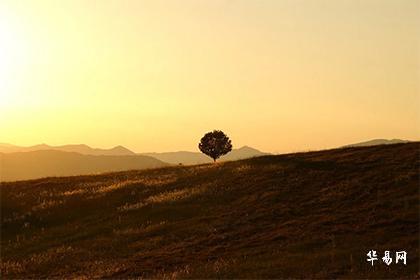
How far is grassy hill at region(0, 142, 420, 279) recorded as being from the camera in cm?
2391

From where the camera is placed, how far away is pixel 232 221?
3275 cm

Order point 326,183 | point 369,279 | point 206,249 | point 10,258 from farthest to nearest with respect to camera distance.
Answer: point 326,183
point 10,258
point 206,249
point 369,279

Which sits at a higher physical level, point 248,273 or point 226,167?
point 226,167

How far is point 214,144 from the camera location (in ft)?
286

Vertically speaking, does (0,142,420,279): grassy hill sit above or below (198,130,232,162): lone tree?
below

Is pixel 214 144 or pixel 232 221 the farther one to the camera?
pixel 214 144

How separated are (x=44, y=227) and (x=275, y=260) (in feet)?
69.8

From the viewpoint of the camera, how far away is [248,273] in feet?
72.6

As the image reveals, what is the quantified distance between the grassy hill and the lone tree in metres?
33.4

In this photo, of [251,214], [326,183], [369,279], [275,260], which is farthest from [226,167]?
[369,279]

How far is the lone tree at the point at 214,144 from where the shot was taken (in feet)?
286

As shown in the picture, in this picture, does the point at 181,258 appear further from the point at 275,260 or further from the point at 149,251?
the point at 275,260

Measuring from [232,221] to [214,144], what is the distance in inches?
2146

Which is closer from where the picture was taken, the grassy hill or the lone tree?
the grassy hill
